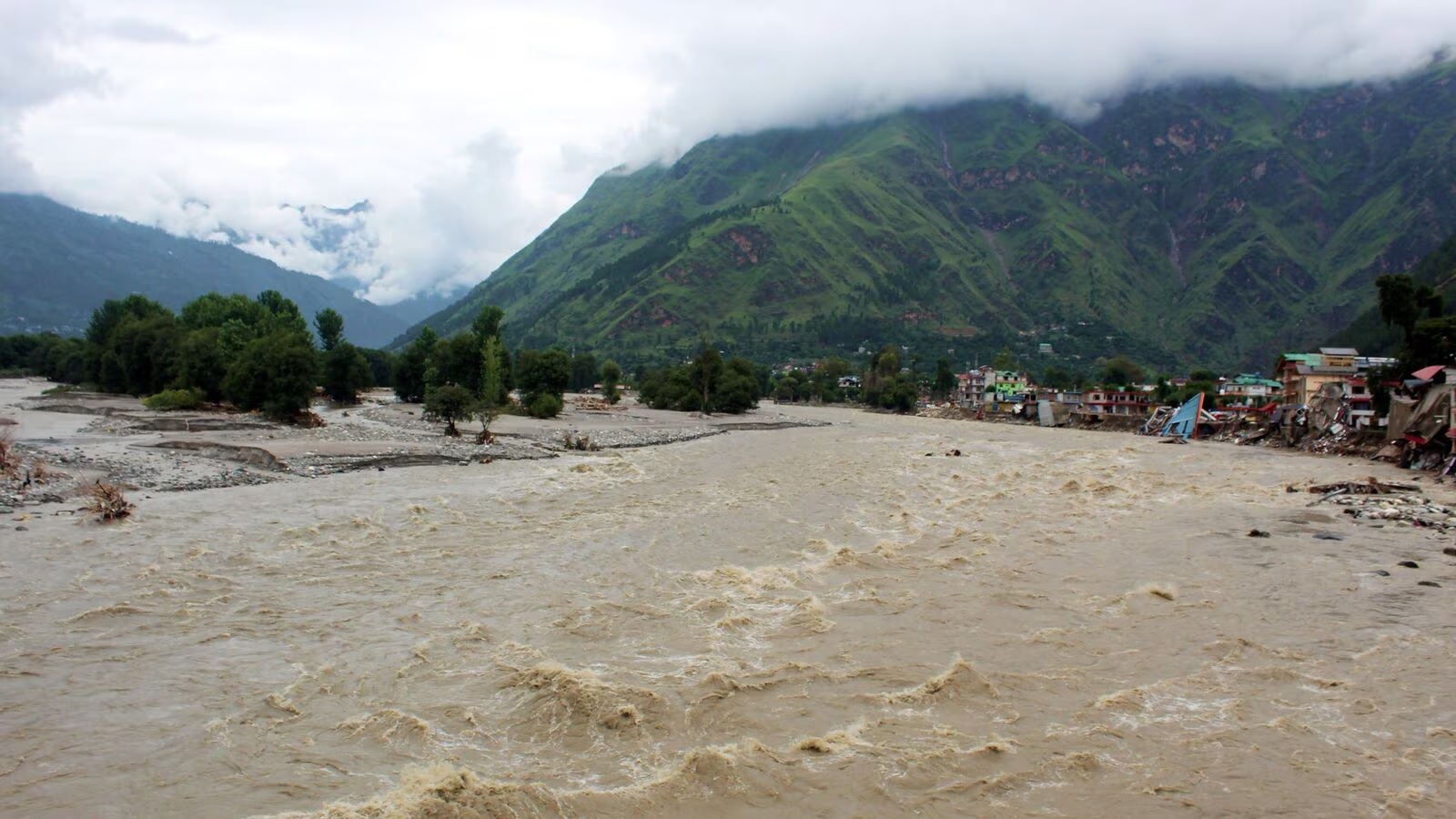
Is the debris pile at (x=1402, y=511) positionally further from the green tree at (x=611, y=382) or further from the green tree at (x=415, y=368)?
the green tree at (x=611, y=382)

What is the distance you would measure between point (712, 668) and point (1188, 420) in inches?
3703

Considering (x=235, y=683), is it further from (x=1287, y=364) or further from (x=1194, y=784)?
(x=1287, y=364)

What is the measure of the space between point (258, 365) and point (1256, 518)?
231ft

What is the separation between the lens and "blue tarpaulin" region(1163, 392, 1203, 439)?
296 feet

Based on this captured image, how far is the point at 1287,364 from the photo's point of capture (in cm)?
9575

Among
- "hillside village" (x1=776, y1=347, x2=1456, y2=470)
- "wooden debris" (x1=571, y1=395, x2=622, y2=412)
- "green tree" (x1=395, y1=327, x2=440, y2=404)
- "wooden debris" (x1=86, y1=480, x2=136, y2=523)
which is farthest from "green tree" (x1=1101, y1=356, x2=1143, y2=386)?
"wooden debris" (x1=86, y1=480, x2=136, y2=523)

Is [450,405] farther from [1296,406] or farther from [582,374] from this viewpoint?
[582,374]

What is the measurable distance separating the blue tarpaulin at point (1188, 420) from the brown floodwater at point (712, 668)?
69.7 metres

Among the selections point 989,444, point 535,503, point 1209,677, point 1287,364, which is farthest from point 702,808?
point 1287,364

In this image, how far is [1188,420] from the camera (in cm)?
9100

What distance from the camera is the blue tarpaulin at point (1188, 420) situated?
90.2 m

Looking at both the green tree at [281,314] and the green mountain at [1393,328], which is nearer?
the green tree at [281,314]

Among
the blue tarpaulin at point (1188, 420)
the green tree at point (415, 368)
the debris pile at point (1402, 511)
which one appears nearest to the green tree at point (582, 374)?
the green tree at point (415, 368)

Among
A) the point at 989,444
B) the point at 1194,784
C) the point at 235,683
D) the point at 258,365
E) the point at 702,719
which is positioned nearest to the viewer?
the point at 1194,784
